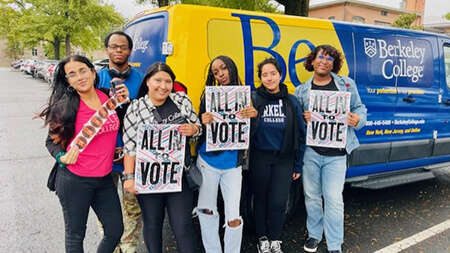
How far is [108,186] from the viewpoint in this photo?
2406 mm

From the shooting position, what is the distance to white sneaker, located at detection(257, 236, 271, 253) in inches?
122

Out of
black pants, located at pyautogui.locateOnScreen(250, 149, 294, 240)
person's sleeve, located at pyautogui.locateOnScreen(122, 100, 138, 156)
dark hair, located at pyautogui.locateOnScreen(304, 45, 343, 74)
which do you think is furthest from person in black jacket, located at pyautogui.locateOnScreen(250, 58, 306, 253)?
person's sleeve, located at pyautogui.locateOnScreen(122, 100, 138, 156)

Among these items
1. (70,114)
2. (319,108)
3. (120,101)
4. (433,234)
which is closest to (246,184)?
(319,108)

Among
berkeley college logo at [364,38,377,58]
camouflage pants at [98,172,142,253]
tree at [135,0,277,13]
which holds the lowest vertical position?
camouflage pants at [98,172,142,253]

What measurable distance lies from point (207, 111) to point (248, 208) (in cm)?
132

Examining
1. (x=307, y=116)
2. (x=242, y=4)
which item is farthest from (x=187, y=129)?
(x=242, y=4)

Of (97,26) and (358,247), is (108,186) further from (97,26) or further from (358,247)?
(97,26)

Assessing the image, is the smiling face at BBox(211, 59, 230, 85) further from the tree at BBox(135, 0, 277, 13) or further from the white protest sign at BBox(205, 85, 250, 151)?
the tree at BBox(135, 0, 277, 13)

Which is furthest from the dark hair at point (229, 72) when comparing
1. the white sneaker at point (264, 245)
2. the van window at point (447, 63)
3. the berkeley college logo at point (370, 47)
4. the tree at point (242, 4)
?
the tree at point (242, 4)

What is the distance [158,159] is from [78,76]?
80cm

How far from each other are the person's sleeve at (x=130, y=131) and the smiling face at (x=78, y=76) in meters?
0.33

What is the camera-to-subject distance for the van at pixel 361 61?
2.92 meters

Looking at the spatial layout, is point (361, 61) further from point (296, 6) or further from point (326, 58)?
point (296, 6)

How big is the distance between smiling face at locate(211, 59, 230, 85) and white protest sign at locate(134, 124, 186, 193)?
585mm
